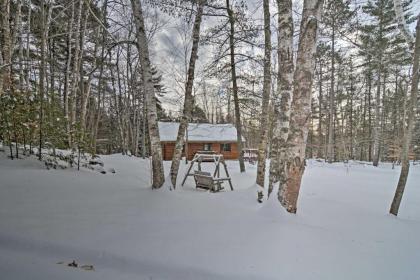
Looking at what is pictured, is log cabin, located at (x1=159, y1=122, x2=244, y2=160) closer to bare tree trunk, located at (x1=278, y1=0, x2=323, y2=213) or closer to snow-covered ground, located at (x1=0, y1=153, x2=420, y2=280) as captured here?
snow-covered ground, located at (x1=0, y1=153, x2=420, y2=280)

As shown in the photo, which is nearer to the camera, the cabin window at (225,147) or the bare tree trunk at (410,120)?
the bare tree trunk at (410,120)

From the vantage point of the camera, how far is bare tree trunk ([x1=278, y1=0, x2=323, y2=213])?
3.22 meters

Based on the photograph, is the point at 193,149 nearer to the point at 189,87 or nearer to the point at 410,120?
the point at 189,87

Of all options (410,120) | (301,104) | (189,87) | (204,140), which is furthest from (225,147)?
(301,104)

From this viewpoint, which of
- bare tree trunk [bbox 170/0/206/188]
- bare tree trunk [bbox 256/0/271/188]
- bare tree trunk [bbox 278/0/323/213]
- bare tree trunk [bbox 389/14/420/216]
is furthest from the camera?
bare tree trunk [bbox 256/0/271/188]

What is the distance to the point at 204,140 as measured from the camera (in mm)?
21266

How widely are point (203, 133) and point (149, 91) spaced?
17416 millimetres

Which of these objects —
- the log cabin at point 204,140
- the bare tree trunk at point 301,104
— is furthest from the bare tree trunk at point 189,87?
the log cabin at point 204,140

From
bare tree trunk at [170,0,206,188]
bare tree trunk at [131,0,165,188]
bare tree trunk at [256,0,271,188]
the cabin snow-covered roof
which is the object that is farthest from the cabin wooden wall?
bare tree trunk at [131,0,165,188]

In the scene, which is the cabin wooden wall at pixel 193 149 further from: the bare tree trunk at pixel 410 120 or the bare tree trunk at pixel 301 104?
the bare tree trunk at pixel 301 104

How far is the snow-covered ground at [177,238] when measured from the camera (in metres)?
2.09

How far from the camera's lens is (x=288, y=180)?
337cm

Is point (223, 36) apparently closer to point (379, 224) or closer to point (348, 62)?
point (379, 224)

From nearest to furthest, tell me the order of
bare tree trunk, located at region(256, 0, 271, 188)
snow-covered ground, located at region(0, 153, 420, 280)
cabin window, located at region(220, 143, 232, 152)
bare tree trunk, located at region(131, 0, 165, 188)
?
1. snow-covered ground, located at region(0, 153, 420, 280)
2. bare tree trunk, located at region(131, 0, 165, 188)
3. bare tree trunk, located at region(256, 0, 271, 188)
4. cabin window, located at region(220, 143, 232, 152)
